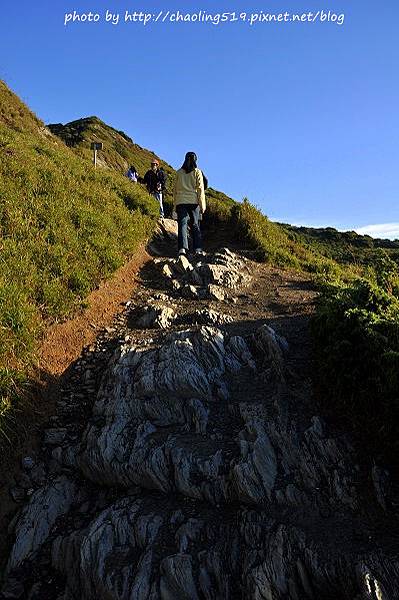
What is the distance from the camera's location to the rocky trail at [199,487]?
15.0ft

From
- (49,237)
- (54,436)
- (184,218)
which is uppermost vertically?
(184,218)

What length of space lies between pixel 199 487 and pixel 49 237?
7.39 m

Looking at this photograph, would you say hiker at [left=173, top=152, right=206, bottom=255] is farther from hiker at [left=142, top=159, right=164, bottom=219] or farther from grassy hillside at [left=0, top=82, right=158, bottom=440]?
hiker at [left=142, top=159, right=164, bottom=219]

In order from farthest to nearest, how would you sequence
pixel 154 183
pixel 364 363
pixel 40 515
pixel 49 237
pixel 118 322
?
pixel 154 183
pixel 49 237
pixel 118 322
pixel 40 515
pixel 364 363

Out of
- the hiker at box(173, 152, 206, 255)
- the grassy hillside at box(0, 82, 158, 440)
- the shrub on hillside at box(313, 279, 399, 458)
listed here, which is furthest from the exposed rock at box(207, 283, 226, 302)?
the shrub on hillside at box(313, 279, 399, 458)

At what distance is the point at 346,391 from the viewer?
5.86 meters

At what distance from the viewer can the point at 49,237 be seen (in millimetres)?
10758

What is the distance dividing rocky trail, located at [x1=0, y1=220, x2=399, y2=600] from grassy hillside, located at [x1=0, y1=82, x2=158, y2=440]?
4.01 feet

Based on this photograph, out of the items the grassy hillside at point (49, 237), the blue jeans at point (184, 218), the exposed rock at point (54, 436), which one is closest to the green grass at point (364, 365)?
the exposed rock at point (54, 436)

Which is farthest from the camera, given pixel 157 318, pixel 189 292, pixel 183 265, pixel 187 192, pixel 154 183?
pixel 154 183

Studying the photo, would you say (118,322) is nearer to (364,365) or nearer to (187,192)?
(187,192)

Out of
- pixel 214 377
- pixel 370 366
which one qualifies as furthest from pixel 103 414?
pixel 370 366

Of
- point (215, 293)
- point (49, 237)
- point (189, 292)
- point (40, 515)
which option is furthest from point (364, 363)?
point (49, 237)

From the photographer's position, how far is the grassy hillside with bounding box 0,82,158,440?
25.8 ft
